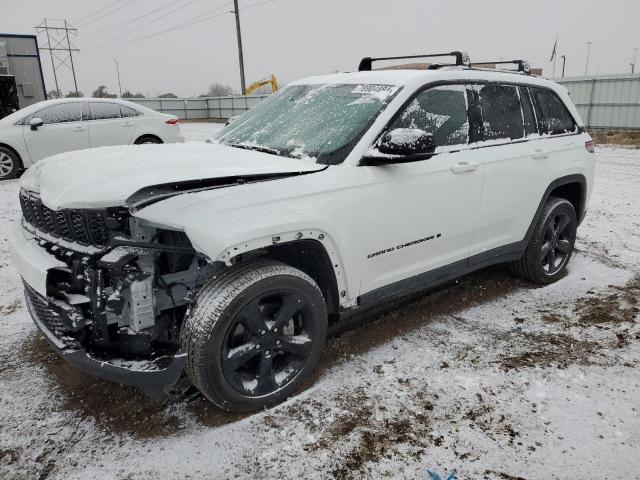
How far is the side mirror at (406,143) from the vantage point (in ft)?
8.70

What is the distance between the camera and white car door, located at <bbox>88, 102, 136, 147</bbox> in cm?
940

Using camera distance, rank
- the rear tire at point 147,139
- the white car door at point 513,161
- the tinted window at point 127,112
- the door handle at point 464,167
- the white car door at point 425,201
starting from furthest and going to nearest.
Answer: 1. the rear tire at point 147,139
2. the tinted window at point 127,112
3. the white car door at point 513,161
4. the door handle at point 464,167
5. the white car door at point 425,201

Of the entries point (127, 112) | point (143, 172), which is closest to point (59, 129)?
point (127, 112)

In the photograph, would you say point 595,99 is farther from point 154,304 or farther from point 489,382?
point 154,304

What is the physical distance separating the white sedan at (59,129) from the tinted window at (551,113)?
8044mm

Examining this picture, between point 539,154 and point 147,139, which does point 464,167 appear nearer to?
point 539,154

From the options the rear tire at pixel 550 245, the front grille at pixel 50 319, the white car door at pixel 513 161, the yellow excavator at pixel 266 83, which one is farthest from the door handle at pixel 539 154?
the yellow excavator at pixel 266 83

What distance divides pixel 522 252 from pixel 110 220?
10.3ft

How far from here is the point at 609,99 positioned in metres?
15.8

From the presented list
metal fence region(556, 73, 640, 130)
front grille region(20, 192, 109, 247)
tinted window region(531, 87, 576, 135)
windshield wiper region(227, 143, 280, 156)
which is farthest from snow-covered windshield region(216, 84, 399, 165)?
metal fence region(556, 73, 640, 130)

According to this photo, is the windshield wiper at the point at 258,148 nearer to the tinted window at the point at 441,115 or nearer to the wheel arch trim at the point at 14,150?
the tinted window at the point at 441,115

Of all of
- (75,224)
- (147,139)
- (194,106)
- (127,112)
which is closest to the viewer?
(75,224)

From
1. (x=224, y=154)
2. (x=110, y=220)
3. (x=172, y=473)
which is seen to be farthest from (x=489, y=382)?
(x=110, y=220)

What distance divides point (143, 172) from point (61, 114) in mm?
8220
